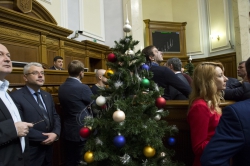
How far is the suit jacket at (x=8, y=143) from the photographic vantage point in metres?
1.50

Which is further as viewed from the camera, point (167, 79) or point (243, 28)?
point (243, 28)

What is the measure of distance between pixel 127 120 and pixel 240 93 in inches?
40.2

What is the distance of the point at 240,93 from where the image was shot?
6.33 feet

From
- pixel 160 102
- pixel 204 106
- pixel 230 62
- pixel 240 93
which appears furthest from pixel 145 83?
pixel 230 62

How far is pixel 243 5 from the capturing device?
8.07 m

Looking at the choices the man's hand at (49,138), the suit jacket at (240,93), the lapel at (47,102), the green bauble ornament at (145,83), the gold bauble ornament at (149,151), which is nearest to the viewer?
the gold bauble ornament at (149,151)

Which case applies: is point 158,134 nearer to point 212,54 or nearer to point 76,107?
point 76,107

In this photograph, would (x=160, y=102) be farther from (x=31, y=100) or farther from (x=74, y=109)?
(x=31, y=100)

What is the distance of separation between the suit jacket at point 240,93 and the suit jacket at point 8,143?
1.76 m

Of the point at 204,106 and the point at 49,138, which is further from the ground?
the point at 204,106

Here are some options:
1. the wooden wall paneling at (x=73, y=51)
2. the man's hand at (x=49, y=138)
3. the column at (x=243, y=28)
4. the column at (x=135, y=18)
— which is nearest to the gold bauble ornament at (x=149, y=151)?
the man's hand at (x=49, y=138)

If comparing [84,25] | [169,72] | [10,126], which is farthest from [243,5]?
[10,126]

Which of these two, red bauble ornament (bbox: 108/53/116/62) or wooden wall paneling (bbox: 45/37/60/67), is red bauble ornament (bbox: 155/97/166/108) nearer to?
red bauble ornament (bbox: 108/53/116/62)

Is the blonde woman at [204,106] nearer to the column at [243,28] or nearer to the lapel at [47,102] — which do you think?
the lapel at [47,102]
